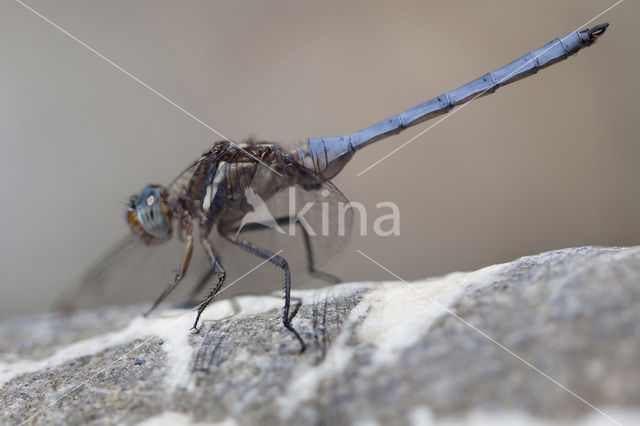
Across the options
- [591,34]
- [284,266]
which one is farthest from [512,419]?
[591,34]

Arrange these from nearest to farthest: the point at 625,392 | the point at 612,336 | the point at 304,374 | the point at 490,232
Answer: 1. the point at 625,392
2. the point at 612,336
3. the point at 304,374
4. the point at 490,232

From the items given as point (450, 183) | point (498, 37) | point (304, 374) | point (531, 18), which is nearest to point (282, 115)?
point (450, 183)

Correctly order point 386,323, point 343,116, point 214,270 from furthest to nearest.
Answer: point 343,116 < point 214,270 < point 386,323

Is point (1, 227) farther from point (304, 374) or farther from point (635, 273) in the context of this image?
point (635, 273)

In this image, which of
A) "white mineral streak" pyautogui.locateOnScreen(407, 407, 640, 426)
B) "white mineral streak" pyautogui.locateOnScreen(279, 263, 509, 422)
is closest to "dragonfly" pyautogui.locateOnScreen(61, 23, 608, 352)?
"white mineral streak" pyautogui.locateOnScreen(279, 263, 509, 422)

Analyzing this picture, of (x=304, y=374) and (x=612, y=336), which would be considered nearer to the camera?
(x=612, y=336)

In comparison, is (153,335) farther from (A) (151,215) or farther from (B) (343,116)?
(B) (343,116)

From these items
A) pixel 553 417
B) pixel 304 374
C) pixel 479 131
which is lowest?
pixel 553 417
